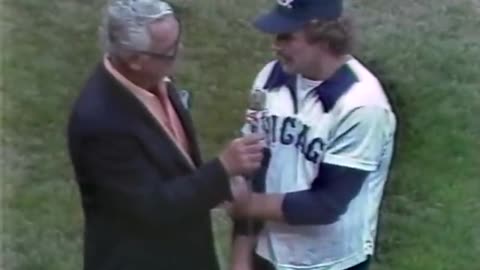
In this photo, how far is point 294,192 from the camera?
4008 millimetres

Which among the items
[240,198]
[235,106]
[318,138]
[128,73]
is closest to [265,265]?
[240,198]

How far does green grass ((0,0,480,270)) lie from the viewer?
6668mm

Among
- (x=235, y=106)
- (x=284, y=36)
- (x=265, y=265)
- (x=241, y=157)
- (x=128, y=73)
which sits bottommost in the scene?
(x=235, y=106)

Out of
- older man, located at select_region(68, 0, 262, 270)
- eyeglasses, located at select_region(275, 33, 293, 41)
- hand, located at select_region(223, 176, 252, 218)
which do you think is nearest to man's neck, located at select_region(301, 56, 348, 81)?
eyeglasses, located at select_region(275, 33, 293, 41)

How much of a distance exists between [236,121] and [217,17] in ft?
5.18

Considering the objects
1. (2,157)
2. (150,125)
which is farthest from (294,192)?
(2,157)

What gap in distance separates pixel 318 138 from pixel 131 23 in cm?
63

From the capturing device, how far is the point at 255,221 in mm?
4188

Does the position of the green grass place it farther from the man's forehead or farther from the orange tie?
the man's forehead

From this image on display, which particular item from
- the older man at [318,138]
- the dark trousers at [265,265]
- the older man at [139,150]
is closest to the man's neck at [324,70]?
the older man at [318,138]

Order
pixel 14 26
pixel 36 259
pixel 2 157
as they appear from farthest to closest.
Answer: pixel 14 26 < pixel 2 157 < pixel 36 259

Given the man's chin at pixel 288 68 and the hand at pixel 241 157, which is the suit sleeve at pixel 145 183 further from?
the man's chin at pixel 288 68

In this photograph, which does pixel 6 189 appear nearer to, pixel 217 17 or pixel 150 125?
pixel 217 17

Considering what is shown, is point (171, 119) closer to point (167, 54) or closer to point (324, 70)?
point (167, 54)
